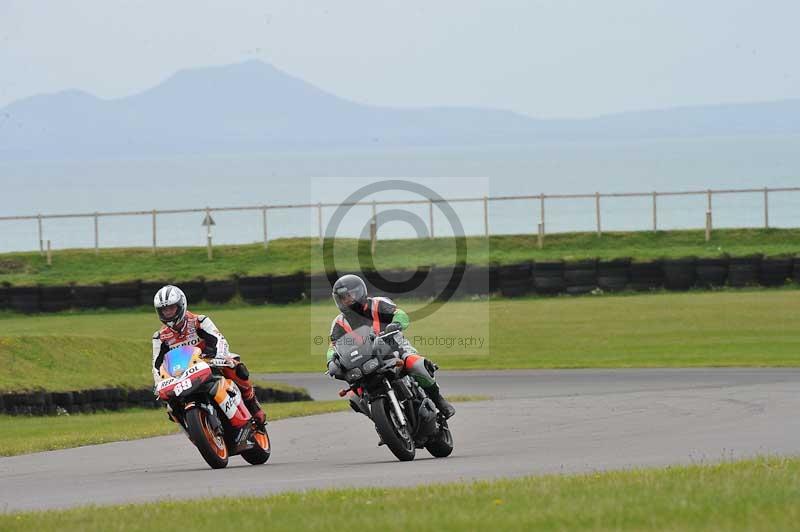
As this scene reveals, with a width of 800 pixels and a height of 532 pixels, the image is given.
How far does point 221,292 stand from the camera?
129ft

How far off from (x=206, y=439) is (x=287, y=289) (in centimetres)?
2661

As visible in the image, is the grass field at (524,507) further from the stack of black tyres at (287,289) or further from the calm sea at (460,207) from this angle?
the calm sea at (460,207)

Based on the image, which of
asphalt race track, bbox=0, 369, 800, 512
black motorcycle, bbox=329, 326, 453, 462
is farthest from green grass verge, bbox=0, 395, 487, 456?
black motorcycle, bbox=329, 326, 453, 462

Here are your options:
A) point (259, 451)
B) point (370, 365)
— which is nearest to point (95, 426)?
point (259, 451)

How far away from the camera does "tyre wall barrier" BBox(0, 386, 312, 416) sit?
20281 mm

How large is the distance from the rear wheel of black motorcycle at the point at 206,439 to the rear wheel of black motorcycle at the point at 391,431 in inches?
56.4

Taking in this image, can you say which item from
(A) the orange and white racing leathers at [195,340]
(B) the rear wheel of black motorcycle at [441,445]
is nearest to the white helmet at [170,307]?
(A) the orange and white racing leathers at [195,340]

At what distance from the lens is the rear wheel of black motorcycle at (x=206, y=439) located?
484 inches

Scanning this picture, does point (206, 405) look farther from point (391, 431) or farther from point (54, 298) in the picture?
point (54, 298)

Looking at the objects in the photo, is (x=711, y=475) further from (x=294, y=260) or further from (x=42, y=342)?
(x=294, y=260)

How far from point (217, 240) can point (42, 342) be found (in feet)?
207

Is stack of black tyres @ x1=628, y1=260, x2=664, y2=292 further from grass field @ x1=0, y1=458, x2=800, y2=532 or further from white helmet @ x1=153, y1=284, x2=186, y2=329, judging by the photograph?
grass field @ x1=0, y1=458, x2=800, y2=532

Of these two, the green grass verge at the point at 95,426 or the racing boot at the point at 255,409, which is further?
the green grass verge at the point at 95,426

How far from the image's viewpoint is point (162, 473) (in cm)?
1278
